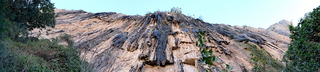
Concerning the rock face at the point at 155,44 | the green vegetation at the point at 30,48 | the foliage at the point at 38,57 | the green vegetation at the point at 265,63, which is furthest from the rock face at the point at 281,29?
the green vegetation at the point at 30,48

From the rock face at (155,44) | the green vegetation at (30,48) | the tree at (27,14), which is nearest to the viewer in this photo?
the green vegetation at (30,48)

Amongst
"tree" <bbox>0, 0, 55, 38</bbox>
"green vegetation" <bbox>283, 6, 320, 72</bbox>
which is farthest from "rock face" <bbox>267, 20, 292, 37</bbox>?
"tree" <bbox>0, 0, 55, 38</bbox>

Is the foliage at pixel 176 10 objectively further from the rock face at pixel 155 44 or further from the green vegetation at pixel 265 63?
the green vegetation at pixel 265 63

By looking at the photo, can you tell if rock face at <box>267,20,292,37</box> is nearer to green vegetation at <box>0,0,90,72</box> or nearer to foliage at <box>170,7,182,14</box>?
foliage at <box>170,7,182,14</box>

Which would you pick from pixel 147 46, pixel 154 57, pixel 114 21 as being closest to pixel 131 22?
pixel 114 21

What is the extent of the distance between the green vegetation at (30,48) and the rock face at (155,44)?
1.28 metres

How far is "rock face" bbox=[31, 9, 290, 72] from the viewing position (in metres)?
12.4

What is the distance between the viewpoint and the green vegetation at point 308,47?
336 inches

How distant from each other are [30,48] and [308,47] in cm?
1363

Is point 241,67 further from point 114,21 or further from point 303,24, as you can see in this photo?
point 114,21

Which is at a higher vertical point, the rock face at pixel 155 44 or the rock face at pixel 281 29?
the rock face at pixel 281 29

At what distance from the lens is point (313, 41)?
948 cm

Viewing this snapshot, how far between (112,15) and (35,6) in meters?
12.0

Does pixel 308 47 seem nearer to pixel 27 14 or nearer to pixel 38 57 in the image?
pixel 38 57
